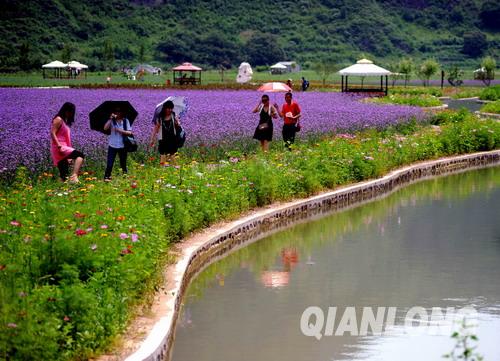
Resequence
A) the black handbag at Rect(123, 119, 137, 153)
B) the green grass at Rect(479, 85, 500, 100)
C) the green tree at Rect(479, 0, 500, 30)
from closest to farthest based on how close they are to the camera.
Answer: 1. the black handbag at Rect(123, 119, 137, 153)
2. the green grass at Rect(479, 85, 500, 100)
3. the green tree at Rect(479, 0, 500, 30)

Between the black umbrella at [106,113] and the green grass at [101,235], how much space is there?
95cm

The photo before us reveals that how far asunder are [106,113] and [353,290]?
22.8 ft

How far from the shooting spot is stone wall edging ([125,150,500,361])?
368 inches

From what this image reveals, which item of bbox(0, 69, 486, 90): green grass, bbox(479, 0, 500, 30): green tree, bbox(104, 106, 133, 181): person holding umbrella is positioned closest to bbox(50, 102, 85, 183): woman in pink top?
bbox(104, 106, 133, 181): person holding umbrella

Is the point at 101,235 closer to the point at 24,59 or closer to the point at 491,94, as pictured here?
the point at 491,94

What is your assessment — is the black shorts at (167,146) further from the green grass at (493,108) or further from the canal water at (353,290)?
the green grass at (493,108)

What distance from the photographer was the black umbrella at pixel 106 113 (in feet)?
56.9

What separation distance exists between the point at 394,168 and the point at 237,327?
13.3 meters

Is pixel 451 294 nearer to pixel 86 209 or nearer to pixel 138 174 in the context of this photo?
pixel 86 209

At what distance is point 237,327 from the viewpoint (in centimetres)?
1040

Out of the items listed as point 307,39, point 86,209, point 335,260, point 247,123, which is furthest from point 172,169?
point 307,39

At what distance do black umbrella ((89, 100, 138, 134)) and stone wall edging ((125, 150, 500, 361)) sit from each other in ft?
9.20

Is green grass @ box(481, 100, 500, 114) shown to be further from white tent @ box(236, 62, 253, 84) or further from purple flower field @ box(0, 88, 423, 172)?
white tent @ box(236, 62, 253, 84)

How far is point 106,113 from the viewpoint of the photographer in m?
17.5
